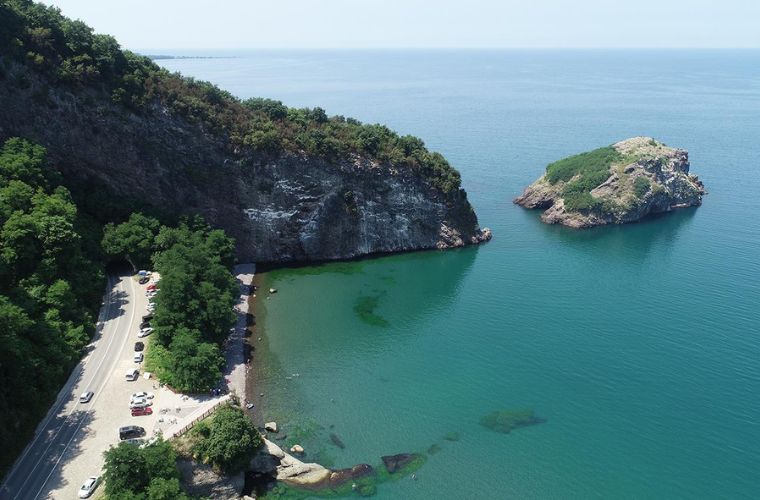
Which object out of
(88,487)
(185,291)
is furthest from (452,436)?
(185,291)

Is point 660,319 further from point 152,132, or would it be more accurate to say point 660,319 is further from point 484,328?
point 152,132

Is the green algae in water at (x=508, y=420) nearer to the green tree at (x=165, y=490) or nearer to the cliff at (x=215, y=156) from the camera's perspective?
the green tree at (x=165, y=490)

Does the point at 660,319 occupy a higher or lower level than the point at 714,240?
lower

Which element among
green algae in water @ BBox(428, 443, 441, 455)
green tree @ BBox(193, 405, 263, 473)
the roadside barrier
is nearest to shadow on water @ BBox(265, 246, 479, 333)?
green algae in water @ BBox(428, 443, 441, 455)

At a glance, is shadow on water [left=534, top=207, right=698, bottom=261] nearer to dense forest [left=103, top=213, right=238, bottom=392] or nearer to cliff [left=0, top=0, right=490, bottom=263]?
cliff [left=0, top=0, right=490, bottom=263]

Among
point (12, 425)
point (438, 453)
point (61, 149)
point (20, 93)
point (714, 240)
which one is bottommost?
point (438, 453)

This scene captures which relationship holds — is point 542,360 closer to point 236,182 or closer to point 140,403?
point 140,403

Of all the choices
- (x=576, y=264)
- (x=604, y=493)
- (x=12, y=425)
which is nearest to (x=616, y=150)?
(x=576, y=264)
